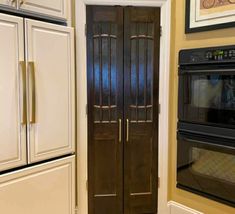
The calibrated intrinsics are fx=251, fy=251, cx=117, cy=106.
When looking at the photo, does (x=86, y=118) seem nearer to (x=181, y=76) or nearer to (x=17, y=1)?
(x=181, y=76)

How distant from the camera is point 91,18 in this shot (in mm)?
2289

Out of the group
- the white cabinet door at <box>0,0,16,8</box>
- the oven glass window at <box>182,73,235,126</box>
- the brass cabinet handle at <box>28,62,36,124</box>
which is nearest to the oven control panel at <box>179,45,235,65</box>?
the oven glass window at <box>182,73,235,126</box>

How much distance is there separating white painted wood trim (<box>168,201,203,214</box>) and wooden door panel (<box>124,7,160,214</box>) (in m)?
0.16

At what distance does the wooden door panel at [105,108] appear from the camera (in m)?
2.31

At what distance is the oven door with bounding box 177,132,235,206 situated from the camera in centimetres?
198

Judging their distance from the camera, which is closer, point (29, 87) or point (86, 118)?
point (29, 87)

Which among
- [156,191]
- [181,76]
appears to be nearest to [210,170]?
[156,191]

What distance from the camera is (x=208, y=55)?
205cm

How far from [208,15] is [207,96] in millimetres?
677

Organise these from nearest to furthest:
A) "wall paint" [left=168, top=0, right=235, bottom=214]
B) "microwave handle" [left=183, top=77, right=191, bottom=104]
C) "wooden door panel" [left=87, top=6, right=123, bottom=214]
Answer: "wall paint" [left=168, top=0, right=235, bottom=214] → "microwave handle" [left=183, top=77, right=191, bottom=104] → "wooden door panel" [left=87, top=6, right=123, bottom=214]

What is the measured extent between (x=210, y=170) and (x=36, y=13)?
1848 mm

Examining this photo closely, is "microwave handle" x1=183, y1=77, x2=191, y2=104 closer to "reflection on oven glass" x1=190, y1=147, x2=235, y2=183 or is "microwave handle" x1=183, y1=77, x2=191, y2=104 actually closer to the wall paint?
the wall paint

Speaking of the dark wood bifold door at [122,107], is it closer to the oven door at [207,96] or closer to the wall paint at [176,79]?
the wall paint at [176,79]

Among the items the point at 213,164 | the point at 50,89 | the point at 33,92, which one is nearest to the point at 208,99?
the point at 213,164
